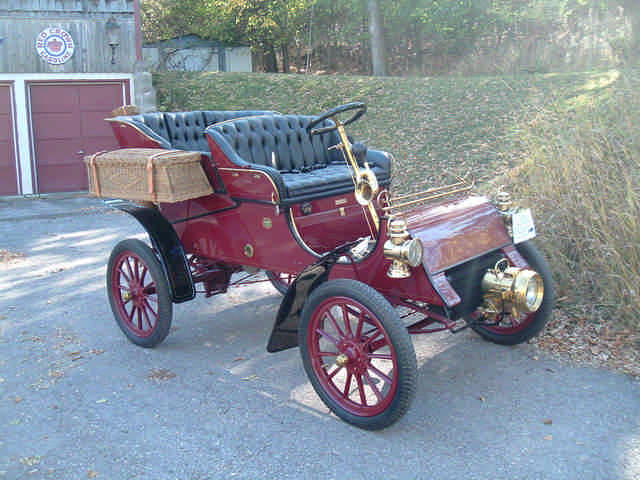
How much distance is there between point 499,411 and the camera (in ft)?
11.1

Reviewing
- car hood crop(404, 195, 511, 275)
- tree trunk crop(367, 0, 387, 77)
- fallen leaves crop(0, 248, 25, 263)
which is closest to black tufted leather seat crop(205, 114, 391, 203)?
car hood crop(404, 195, 511, 275)

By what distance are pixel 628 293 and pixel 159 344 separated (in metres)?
3.28

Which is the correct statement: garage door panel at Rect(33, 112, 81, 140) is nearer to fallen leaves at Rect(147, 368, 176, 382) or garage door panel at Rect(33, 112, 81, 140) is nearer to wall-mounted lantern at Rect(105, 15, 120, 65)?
wall-mounted lantern at Rect(105, 15, 120, 65)

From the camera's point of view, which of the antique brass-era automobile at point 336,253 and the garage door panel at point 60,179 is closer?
the antique brass-era automobile at point 336,253

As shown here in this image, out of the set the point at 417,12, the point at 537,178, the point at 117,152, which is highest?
the point at 417,12

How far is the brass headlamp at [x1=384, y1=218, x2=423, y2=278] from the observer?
9.96ft

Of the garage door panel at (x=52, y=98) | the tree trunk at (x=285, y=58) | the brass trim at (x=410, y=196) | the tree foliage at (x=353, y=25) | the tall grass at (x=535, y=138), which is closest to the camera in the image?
the brass trim at (x=410, y=196)

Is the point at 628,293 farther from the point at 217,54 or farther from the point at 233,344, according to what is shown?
the point at 217,54

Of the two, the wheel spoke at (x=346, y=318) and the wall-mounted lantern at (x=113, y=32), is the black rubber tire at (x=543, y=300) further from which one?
the wall-mounted lantern at (x=113, y=32)

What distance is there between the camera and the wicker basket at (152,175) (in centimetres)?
389

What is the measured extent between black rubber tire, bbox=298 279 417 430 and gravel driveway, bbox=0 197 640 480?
3.9 inches

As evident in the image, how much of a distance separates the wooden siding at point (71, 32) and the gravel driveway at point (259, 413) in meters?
7.87

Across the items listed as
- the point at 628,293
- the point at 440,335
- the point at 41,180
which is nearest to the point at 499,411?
the point at 440,335

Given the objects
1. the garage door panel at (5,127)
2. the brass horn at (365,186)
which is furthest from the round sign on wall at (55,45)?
the brass horn at (365,186)
